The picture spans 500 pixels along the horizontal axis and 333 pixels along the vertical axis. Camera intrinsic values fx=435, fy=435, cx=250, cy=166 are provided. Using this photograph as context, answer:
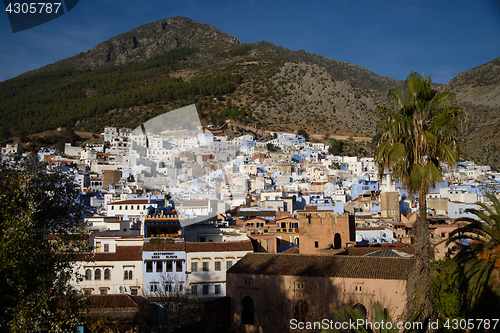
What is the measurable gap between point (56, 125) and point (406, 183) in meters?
87.9

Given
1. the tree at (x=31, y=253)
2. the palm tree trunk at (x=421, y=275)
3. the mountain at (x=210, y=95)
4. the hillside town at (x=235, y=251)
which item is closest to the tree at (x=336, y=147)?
the mountain at (x=210, y=95)

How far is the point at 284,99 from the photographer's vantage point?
100 meters

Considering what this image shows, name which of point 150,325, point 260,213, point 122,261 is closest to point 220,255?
point 122,261

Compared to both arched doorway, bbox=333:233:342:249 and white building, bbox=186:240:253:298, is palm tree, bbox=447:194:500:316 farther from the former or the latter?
arched doorway, bbox=333:233:342:249

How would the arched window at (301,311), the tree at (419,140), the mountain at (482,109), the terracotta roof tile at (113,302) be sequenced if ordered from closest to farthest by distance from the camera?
1. the tree at (419,140)
2. the arched window at (301,311)
3. the terracotta roof tile at (113,302)
4. the mountain at (482,109)

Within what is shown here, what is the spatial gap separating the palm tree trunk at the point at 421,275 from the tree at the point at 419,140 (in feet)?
0.03

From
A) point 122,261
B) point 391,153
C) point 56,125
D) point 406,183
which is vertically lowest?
point 122,261

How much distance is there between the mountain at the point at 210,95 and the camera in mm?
89562

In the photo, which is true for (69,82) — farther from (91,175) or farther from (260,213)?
(260,213)

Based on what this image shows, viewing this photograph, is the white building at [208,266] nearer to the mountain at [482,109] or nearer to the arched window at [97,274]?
the arched window at [97,274]

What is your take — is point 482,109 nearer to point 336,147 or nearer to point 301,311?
point 336,147

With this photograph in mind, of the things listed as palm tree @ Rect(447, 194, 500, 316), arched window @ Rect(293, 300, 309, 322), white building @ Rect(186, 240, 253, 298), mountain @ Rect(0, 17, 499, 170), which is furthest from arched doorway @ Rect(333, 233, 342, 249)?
mountain @ Rect(0, 17, 499, 170)

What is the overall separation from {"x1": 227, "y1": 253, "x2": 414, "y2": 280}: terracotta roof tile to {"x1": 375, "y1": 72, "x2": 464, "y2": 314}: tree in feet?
23.1

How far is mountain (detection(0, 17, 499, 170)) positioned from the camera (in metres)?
89.6
